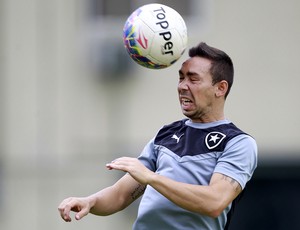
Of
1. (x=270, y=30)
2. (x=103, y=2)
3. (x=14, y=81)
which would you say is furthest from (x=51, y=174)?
(x=270, y=30)

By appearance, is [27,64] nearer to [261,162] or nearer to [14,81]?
[14,81]

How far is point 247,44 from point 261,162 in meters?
1.66

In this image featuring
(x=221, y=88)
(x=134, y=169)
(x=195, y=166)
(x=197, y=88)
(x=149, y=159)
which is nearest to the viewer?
(x=134, y=169)

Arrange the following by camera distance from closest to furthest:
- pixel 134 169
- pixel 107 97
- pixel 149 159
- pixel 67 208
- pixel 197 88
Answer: pixel 134 169
pixel 67 208
pixel 197 88
pixel 149 159
pixel 107 97

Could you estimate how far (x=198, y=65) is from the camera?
24.4 ft

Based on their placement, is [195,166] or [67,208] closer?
[67,208]

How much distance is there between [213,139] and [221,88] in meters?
0.39

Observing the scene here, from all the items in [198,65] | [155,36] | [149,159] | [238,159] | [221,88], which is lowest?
[149,159]

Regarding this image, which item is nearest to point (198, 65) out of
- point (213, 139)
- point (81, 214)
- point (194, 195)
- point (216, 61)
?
point (216, 61)

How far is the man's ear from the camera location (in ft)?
24.5

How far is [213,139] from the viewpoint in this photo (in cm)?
734

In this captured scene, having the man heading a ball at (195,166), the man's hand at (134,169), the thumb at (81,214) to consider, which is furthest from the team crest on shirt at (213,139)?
the thumb at (81,214)

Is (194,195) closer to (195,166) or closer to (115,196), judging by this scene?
(195,166)

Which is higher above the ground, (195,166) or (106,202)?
(195,166)
